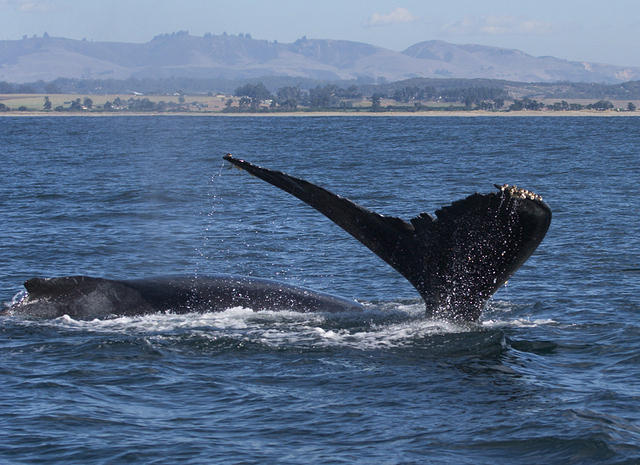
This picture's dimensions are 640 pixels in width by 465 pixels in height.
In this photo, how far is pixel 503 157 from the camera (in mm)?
52781

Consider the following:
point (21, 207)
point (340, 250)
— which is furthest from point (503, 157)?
point (340, 250)

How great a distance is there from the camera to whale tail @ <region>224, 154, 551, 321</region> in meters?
8.39

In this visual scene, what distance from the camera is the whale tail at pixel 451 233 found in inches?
330

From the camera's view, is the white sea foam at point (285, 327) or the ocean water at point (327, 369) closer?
the ocean water at point (327, 369)

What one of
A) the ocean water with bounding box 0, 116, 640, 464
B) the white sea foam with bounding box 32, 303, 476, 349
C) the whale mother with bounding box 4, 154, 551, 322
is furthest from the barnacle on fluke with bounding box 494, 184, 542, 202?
the white sea foam with bounding box 32, 303, 476, 349

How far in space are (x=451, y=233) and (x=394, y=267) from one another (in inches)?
31.2

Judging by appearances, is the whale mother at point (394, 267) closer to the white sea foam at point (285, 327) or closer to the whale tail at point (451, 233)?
the whale tail at point (451, 233)

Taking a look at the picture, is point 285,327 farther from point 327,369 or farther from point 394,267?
point 394,267

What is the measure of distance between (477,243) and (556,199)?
19.7 m

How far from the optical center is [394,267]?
941cm

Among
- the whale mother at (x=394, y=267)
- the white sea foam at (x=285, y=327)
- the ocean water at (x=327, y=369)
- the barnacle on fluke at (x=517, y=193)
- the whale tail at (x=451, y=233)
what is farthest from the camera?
the white sea foam at (x=285, y=327)

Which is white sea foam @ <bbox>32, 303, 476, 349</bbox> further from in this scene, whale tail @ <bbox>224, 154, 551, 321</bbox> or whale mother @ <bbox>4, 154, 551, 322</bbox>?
whale tail @ <bbox>224, 154, 551, 321</bbox>

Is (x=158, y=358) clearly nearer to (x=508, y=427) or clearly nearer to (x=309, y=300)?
(x=309, y=300)

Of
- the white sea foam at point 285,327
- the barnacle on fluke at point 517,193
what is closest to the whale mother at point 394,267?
the barnacle on fluke at point 517,193
